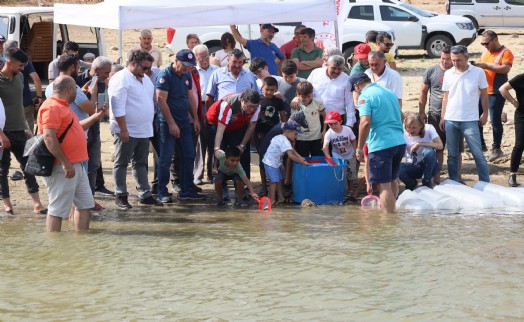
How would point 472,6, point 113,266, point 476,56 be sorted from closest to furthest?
point 113,266 → point 476,56 → point 472,6

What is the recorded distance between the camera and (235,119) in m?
11.5

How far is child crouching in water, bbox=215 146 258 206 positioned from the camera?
36.6 feet

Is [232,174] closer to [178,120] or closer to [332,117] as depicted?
[178,120]

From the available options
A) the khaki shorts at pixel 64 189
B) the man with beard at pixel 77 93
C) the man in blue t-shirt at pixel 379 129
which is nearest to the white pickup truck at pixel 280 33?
the man with beard at pixel 77 93

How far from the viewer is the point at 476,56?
24016 mm

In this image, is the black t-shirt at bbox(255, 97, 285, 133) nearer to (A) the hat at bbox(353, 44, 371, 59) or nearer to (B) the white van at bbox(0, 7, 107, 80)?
(A) the hat at bbox(353, 44, 371, 59)

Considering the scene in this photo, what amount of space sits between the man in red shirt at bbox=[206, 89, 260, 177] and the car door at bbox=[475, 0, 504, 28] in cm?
1806

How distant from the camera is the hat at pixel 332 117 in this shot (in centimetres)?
1157

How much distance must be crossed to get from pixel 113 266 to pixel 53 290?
0.86 m

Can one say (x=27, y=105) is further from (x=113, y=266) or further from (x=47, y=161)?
(x=113, y=266)

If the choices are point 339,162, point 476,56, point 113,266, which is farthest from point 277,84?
point 476,56

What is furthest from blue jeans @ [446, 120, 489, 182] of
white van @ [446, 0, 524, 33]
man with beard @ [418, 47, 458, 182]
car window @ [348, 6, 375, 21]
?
white van @ [446, 0, 524, 33]

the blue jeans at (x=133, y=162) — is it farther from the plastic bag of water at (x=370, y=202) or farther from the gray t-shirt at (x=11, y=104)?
the plastic bag of water at (x=370, y=202)

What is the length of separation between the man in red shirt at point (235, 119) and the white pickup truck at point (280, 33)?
9.46 m
